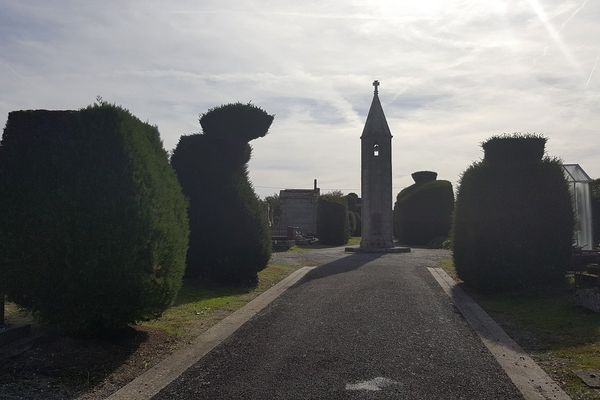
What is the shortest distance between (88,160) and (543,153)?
10598 millimetres

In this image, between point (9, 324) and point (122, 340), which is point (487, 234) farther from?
point (9, 324)

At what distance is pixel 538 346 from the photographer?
7227mm

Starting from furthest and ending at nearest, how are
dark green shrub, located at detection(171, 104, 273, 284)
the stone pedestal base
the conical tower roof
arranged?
1. the conical tower roof
2. the stone pedestal base
3. dark green shrub, located at detection(171, 104, 273, 284)

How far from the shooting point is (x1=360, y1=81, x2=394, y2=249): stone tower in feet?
97.0

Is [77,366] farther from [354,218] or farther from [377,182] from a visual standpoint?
[354,218]

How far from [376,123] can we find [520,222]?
736 inches

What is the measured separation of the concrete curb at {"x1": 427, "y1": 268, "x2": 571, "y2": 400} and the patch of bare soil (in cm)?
429

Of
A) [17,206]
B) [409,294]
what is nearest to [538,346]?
[409,294]

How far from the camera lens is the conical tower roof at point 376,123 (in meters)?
29.5

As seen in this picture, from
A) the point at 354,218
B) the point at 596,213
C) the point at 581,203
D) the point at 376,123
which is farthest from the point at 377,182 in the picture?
the point at 354,218

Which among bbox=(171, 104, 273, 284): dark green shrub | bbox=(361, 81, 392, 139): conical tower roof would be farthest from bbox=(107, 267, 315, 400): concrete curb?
bbox=(361, 81, 392, 139): conical tower roof

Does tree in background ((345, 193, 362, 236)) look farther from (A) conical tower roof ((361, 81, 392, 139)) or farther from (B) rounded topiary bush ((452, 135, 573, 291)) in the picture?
(B) rounded topiary bush ((452, 135, 573, 291))

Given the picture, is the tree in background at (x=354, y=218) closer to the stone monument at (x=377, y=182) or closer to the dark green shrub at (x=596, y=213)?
the stone monument at (x=377, y=182)

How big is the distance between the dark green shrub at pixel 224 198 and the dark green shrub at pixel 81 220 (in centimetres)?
605
